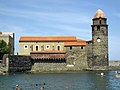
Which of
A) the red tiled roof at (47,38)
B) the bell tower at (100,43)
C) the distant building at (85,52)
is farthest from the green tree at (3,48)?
the bell tower at (100,43)

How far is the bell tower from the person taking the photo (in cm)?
7250

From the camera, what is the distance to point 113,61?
8406 centimetres

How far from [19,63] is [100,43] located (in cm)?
1942

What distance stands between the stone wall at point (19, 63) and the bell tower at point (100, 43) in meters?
15.2

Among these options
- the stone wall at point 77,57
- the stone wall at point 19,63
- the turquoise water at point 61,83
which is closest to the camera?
the turquoise water at point 61,83

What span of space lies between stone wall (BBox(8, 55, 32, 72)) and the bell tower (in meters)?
15.2

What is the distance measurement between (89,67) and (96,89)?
36342mm

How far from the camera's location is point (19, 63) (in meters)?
66.3

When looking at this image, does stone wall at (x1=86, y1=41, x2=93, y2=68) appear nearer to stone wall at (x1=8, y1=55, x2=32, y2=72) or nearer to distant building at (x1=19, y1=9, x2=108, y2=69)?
distant building at (x1=19, y1=9, x2=108, y2=69)

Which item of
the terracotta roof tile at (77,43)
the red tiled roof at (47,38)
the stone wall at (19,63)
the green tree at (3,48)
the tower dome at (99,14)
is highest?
the tower dome at (99,14)

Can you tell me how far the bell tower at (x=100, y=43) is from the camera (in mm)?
72500

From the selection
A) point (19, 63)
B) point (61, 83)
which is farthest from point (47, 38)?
point (61, 83)

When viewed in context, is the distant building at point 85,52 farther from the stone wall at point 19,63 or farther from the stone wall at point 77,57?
the stone wall at point 19,63

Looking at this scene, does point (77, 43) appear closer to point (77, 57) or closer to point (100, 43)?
point (77, 57)
